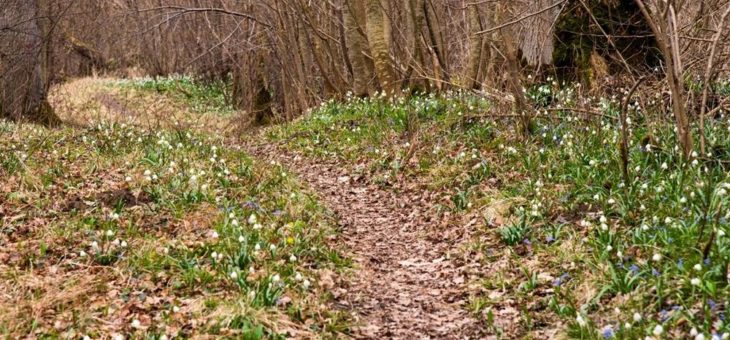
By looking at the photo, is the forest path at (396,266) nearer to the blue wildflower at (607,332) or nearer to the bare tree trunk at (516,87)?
the blue wildflower at (607,332)

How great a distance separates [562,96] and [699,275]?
6.08 meters

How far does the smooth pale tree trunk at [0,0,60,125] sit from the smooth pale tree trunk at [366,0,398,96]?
758cm

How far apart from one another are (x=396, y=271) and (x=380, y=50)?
8230 millimetres

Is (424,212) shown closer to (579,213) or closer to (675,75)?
(579,213)

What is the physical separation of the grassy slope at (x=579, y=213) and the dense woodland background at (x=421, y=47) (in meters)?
0.65

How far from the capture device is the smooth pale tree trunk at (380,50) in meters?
13.9

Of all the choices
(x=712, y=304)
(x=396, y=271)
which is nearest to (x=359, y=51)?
(x=396, y=271)

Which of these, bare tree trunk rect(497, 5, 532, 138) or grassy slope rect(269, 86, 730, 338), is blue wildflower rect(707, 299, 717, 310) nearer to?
grassy slope rect(269, 86, 730, 338)

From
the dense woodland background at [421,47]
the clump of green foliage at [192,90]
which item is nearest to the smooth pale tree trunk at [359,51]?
the dense woodland background at [421,47]

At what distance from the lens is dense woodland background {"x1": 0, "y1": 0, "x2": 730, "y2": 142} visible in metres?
9.26

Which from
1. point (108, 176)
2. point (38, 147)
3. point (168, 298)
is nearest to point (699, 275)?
point (168, 298)

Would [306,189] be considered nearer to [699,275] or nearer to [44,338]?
[44,338]

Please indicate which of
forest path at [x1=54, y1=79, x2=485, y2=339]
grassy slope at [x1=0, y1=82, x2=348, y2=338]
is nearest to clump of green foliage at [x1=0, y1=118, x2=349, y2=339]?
grassy slope at [x1=0, y1=82, x2=348, y2=338]

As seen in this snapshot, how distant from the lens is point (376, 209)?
29.2 feet
